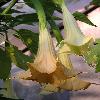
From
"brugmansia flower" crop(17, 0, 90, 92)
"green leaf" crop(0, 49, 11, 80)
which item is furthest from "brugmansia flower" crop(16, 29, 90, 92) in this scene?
"green leaf" crop(0, 49, 11, 80)

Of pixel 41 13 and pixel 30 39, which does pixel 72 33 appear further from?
pixel 30 39

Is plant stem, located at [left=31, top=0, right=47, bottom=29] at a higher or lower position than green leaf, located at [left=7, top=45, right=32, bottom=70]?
higher

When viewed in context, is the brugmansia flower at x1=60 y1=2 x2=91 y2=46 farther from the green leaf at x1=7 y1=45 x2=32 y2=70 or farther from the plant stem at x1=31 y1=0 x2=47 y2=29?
the green leaf at x1=7 y1=45 x2=32 y2=70

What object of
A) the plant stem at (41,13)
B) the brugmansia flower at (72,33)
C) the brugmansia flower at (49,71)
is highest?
the plant stem at (41,13)

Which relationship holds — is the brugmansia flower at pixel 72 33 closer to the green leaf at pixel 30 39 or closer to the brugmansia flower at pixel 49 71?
the brugmansia flower at pixel 49 71

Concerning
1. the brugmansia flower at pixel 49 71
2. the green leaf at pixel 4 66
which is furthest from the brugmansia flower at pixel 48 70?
the green leaf at pixel 4 66

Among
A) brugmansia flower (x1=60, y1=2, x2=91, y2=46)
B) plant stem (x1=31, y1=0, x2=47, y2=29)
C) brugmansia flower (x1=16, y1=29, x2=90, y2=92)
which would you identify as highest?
plant stem (x1=31, y1=0, x2=47, y2=29)

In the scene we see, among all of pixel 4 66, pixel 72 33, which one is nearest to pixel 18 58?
pixel 4 66

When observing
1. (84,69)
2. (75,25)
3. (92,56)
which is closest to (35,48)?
(92,56)
